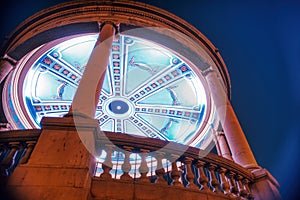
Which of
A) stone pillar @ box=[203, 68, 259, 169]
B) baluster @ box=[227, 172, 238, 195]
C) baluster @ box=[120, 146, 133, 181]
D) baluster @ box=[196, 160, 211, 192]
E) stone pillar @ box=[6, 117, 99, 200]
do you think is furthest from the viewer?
stone pillar @ box=[203, 68, 259, 169]

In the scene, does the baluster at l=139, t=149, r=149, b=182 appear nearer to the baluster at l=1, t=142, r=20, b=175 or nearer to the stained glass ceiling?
the baluster at l=1, t=142, r=20, b=175

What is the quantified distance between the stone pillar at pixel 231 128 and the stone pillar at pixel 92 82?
3.37 m

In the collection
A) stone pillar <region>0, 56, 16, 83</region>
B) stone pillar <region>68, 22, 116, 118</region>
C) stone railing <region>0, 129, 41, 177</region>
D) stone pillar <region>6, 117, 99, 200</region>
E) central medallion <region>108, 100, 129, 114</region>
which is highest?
central medallion <region>108, 100, 129, 114</region>

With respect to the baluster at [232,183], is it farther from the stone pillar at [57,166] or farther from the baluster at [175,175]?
the stone pillar at [57,166]

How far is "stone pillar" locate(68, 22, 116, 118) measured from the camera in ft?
11.4

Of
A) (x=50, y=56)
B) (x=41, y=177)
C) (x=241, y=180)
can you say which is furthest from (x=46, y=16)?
(x=241, y=180)

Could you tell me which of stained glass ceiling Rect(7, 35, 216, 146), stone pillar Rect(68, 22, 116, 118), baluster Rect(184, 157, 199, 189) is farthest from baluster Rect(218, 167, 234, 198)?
stained glass ceiling Rect(7, 35, 216, 146)

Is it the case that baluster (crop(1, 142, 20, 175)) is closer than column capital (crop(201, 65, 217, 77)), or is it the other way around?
baluster (crop(1, 142, 20, 175))

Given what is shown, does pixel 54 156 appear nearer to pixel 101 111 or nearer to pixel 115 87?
pixel 115 87

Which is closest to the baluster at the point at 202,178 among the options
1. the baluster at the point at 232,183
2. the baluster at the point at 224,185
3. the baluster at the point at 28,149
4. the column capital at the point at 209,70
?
the baluster at the point at 224,185

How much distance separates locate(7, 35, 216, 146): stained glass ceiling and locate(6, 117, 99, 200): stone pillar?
599 cm

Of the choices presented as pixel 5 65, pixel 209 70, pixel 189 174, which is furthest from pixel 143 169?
pixel 5 65

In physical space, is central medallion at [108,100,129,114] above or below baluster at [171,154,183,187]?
above

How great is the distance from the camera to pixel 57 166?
253 cm
